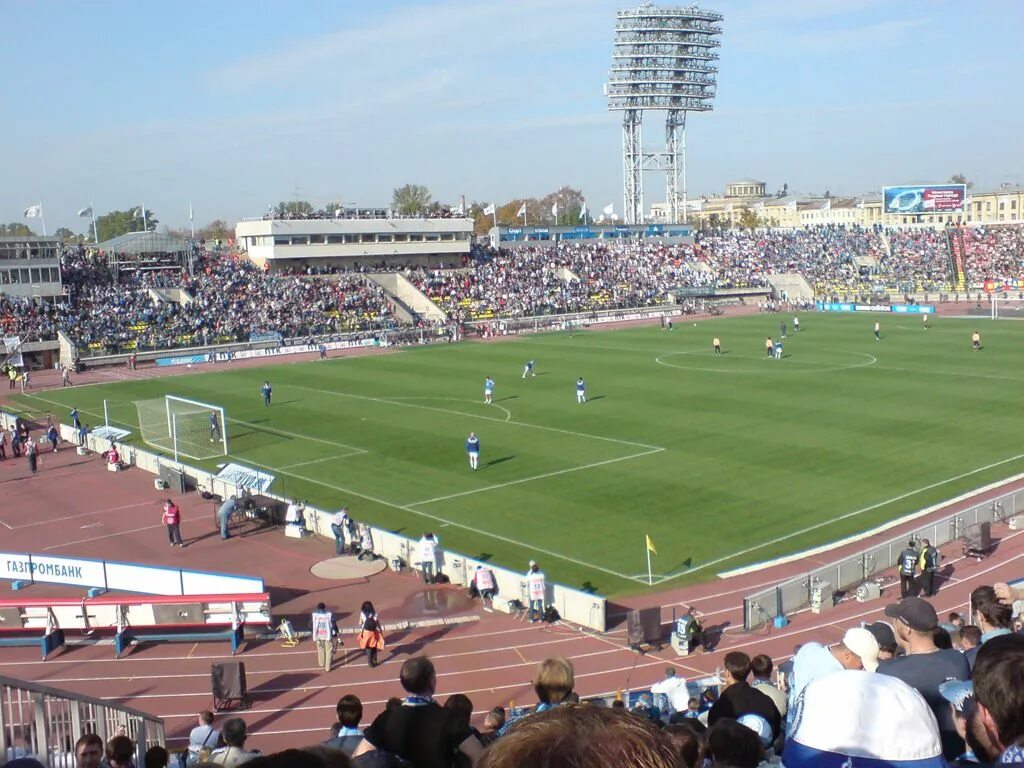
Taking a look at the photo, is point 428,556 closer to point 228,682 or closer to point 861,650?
point 228,682

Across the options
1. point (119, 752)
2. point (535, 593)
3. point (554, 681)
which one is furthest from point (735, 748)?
point (535, 593)

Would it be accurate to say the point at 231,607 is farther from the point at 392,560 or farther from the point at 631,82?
the point at 631,82

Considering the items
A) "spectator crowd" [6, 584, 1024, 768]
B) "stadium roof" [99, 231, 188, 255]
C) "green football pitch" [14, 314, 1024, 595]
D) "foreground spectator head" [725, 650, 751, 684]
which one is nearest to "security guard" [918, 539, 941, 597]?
"green football pitch" [14, 314, 1024, 595]

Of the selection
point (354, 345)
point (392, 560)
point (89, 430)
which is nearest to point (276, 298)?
point (354, 345)

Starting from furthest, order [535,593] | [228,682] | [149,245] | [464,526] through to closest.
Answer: [149,245], [464,526], [535,593], [228,682]

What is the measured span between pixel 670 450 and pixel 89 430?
74.7 ft

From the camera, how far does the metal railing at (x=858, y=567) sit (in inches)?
743

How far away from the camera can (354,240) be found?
9294 centimetres

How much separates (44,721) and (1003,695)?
527cm

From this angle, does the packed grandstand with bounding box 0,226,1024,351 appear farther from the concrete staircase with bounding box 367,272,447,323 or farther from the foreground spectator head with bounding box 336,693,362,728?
the foreground spectator head with bounding box 336,693,362,728

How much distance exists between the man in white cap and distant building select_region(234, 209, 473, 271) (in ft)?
281

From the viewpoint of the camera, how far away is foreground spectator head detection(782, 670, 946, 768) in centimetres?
356

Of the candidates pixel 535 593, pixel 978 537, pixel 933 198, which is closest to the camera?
pixel 535 593

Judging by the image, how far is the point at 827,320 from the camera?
76375mm
